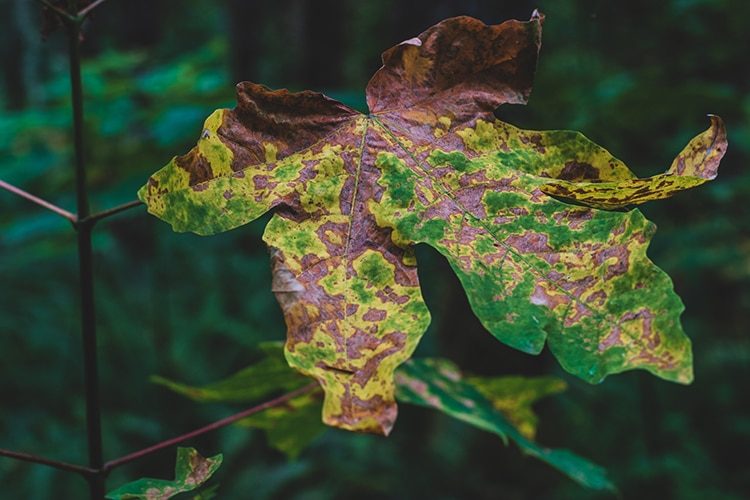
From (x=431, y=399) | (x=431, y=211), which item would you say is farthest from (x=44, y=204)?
(x=431, y=399)

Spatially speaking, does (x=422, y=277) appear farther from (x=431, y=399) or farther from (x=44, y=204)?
(x=44, y=204)

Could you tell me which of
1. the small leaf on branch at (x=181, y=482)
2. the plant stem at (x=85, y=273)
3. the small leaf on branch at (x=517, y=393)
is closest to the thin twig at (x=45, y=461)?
the plant stem at (x=85, y=273)

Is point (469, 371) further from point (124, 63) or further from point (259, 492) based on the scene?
point (124, 63)

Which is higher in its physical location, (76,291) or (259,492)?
(76,291)

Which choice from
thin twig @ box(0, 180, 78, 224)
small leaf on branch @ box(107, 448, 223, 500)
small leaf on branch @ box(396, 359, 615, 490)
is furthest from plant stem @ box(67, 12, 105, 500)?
small leaf on branch @ box(396, 359, 615, 490)

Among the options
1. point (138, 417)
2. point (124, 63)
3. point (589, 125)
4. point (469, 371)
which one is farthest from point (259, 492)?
point (589, 125)

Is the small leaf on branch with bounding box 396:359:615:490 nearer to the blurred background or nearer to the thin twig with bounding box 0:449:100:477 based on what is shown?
the thin twig with bounding box 0:449:100:477
